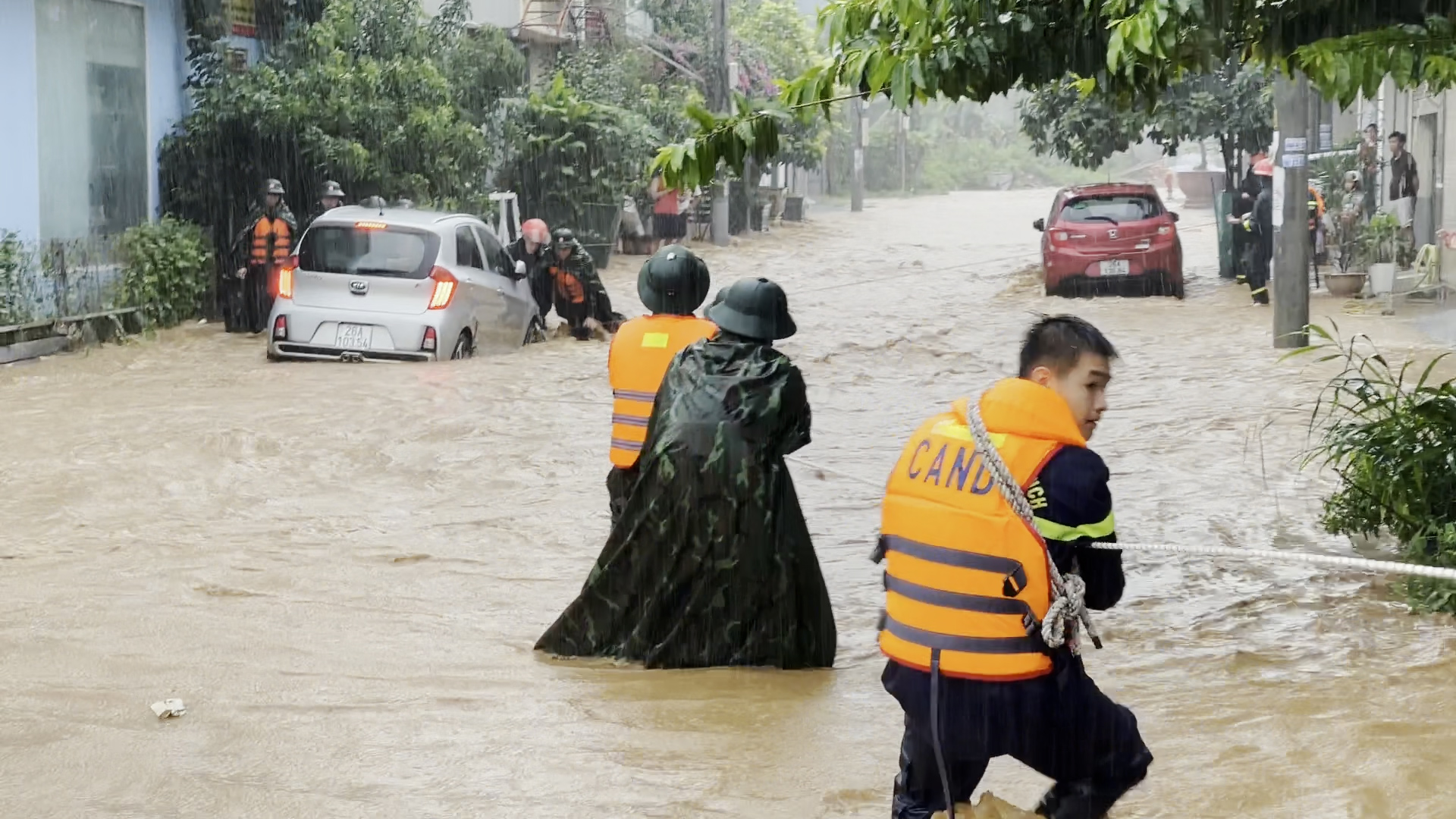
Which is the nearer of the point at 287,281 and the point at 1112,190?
the point at 287,281

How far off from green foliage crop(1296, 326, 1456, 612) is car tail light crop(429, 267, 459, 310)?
27.2 feet

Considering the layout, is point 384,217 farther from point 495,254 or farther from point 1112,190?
point 1112,190

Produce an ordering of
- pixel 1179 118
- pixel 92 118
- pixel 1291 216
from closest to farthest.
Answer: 1. pixel 1291 216
2. pixel 92 118
3. pixel 1179 118

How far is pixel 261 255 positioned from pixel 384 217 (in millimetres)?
3052

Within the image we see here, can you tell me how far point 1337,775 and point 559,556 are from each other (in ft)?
15.6

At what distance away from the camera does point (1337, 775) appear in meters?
5.56

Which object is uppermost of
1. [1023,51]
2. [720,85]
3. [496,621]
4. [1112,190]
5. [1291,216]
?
[720,85]

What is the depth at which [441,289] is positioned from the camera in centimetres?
1523

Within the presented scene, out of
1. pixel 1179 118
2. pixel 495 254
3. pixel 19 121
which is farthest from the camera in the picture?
pixel 1179 118

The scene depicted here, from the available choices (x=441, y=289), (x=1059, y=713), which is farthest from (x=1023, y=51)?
(x=441, y=289)

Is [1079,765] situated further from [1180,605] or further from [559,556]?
[559,556]

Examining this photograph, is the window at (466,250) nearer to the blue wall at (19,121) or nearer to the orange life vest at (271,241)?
the orange life vest at (271,241)

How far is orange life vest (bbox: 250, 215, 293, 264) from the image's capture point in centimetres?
1789

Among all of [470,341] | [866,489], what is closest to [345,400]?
[470,341]
